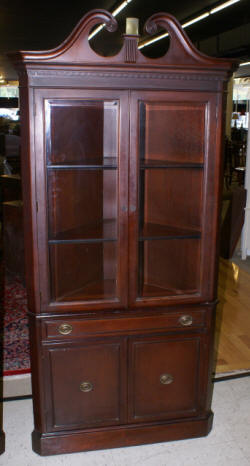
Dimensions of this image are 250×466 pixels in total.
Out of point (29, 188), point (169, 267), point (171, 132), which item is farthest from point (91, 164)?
point (169, 267)

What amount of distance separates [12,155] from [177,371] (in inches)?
285

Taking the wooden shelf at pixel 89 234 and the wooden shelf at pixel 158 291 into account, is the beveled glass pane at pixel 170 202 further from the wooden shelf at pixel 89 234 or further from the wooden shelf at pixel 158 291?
the wooden shelf at pixel 158 291

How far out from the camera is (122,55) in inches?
68.6

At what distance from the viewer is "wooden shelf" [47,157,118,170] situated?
184cm

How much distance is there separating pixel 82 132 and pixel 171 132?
385 mm

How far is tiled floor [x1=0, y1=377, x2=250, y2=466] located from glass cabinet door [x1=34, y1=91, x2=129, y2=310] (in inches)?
29.5

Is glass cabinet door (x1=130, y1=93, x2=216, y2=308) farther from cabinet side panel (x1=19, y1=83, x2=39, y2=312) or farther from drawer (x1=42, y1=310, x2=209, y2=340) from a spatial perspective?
cabinet side panel (x1=19, y1=83, x2=39, y2=312)

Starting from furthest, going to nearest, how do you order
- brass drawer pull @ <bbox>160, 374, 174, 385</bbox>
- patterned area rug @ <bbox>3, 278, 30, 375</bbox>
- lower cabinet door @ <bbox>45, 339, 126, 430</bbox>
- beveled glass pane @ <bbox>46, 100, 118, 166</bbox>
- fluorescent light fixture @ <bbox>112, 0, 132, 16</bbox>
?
fluorescent light fixture @ <bbox>112, 0, 132, 16</bbox> < patterned area rug @ <bbox>3, 278, 30, 375</bbox> < brass drawer pull @ <bbox>160, 374, 174, 385</bbox> < lower cabinet door @ <bbox>45, 339, 126, 430</bbox> < beveled glass pane @ <bbox>46, 100, 118, 166</bbox>

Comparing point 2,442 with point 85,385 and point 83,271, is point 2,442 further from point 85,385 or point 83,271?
point 83,271

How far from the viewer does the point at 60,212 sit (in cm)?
193

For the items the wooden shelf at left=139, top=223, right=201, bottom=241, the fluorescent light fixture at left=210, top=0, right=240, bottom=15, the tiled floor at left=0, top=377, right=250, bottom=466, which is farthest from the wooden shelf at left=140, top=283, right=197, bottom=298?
the fluorescent light fixture at left=210, top=0, right=240, bottom=15

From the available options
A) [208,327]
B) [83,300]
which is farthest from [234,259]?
[83,300]

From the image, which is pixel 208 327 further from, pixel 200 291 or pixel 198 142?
pixel 198 142

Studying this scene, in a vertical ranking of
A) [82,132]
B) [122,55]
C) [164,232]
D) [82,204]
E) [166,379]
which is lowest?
[166,379]
